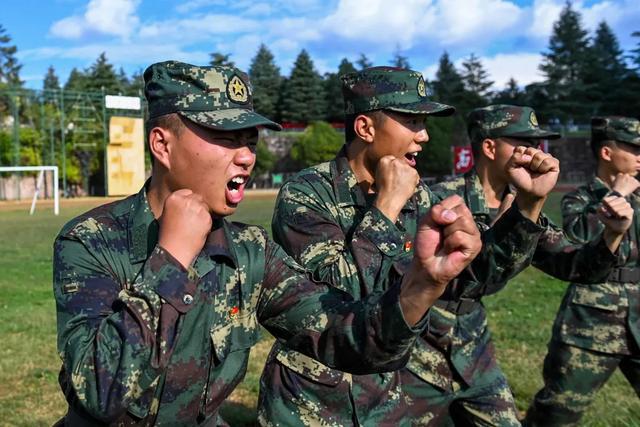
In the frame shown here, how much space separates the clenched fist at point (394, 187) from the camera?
3.29 meters

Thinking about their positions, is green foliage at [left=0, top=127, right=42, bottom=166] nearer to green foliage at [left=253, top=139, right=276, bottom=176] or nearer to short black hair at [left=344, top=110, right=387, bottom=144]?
green foliage at [left=253, top=139, right=276, bottom=176]

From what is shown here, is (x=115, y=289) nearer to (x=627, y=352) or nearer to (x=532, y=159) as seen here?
(x=532, y=159)

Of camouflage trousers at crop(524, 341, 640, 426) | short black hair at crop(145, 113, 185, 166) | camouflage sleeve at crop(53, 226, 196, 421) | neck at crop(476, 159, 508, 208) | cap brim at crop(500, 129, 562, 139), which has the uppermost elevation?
short black hair at crop(145, 113, 185, 166)

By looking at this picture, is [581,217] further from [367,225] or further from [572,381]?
[367,225]

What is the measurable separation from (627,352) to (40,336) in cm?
635

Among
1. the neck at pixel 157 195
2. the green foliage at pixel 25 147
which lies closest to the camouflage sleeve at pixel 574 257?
the neck at pixel 157 195

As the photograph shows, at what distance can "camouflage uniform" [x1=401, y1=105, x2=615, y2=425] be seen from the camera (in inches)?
154

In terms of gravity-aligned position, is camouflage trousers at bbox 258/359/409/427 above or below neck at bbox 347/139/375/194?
below

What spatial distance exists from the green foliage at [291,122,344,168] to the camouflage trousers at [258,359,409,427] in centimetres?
5712

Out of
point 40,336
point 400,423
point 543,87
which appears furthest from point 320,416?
point 543,87

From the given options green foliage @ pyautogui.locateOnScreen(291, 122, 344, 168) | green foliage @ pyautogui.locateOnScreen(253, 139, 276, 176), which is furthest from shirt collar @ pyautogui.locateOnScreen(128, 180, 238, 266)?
green foliage @ pyautogui.locateOnScreen(253, 139, 276, 176)

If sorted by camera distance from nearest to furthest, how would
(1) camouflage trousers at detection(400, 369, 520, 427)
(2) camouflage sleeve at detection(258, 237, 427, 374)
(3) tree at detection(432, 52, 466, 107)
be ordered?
(2) camouflage sleeve at detection(258, 237, 427, 374) < (1) camouflage trousers at detection(400, 369, 520, 427) < (3) tree at detection(432, 52, 466, 107)

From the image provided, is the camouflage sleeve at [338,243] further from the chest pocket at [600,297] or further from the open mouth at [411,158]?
the chest pocket at [600,297]

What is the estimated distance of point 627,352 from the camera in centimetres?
513
